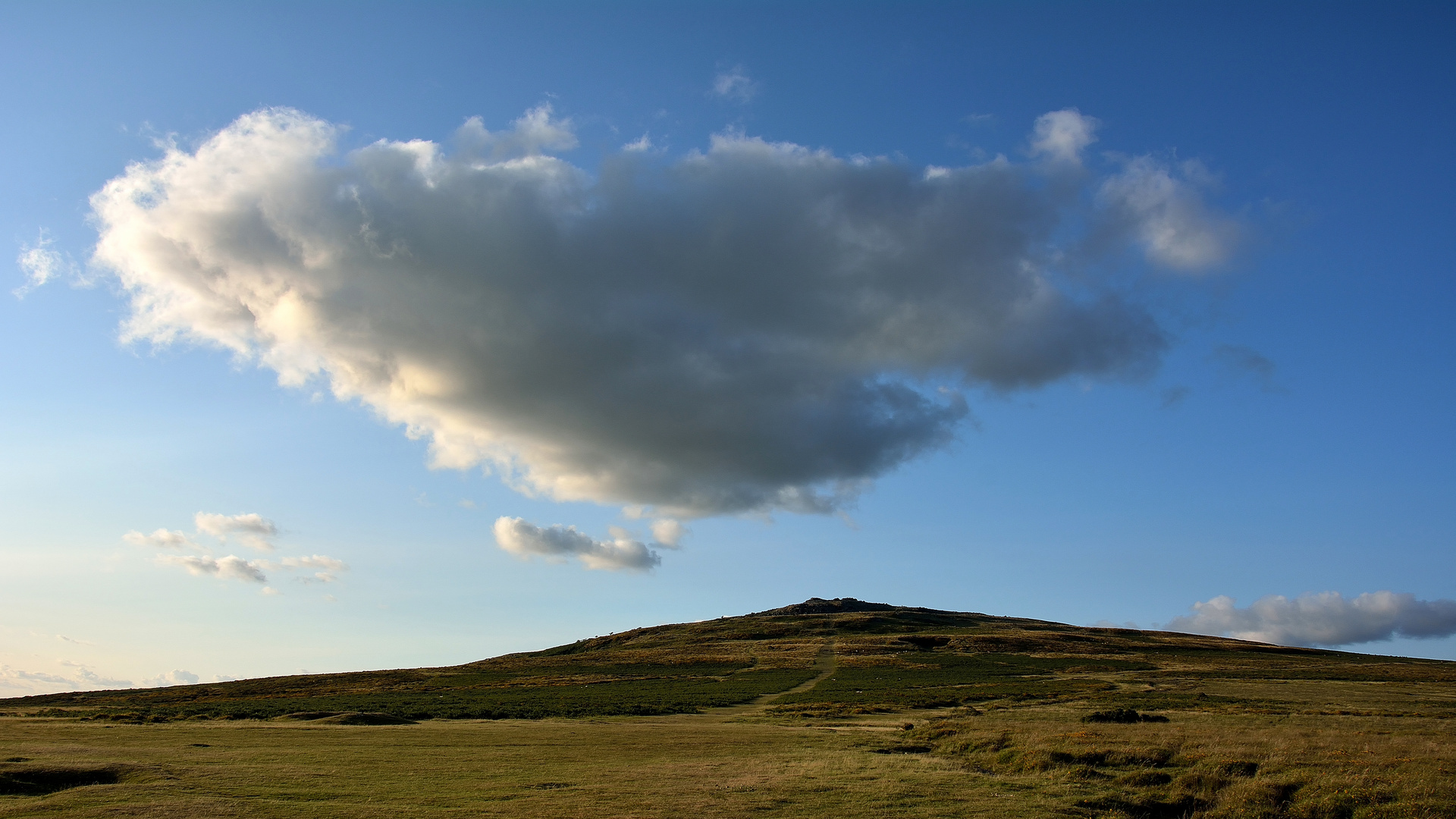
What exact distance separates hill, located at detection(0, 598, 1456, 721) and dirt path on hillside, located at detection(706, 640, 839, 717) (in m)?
0.93

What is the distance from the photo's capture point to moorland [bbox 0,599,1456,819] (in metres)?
25.8

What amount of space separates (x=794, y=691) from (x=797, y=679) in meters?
15.1

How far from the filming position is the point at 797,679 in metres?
108

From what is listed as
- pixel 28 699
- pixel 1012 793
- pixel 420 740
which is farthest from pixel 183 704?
pixel 1012 793

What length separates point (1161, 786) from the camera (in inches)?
1135

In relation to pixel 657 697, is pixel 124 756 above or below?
above

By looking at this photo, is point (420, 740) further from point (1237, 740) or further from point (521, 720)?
point (1237, 740)

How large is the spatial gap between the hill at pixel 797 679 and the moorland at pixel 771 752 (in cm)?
111

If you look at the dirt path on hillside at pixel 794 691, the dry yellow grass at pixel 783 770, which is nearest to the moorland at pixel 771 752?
the dry yellow grass at pixel 783 770

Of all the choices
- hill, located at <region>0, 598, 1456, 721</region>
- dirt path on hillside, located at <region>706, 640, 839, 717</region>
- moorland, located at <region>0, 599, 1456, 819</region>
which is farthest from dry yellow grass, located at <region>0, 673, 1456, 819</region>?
dirt path on hillside, located at <region>706, 640, 839, 717</region>

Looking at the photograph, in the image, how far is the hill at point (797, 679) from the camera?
7381cm

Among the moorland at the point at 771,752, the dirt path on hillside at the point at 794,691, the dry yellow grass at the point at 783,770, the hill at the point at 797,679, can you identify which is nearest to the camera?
the dry yellow grass at the point at 783,770

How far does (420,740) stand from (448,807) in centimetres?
2273

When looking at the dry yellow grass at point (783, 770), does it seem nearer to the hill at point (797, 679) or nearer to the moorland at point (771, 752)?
the moorland at point (771, 752)
